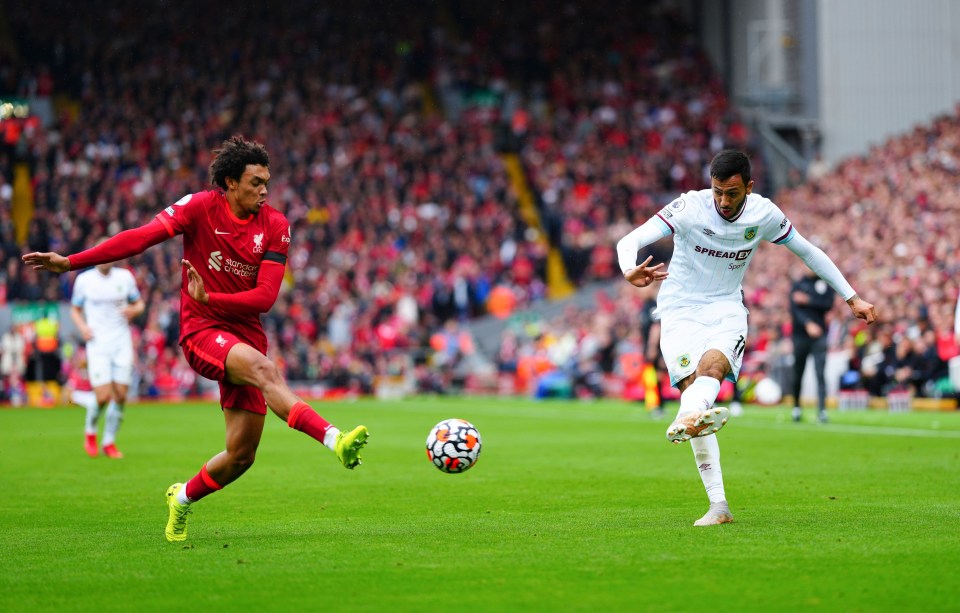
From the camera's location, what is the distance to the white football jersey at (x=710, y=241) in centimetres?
845

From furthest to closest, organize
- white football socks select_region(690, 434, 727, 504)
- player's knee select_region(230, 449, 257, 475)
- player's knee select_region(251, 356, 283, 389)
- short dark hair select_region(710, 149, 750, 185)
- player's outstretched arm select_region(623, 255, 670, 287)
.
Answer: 1. white football socks select_region(690, 434, 727, 504)
2. short dark hair select_region(710, 149, 750, 185)
3. player's knee select_region(230, 449, 257, 475)
4. player's outstretched arm select_region(623, 255, 670, 287)
5. player's knee select_region(251, 356, 283, 389)

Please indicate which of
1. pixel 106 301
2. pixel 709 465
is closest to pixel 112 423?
pixel 106 301

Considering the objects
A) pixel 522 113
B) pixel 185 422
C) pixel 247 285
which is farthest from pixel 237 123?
pixel 247 285

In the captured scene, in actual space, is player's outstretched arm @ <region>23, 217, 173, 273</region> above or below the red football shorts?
above

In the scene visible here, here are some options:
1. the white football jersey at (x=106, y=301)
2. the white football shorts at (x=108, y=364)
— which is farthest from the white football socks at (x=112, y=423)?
the white football jersey at (x=106, y=301)

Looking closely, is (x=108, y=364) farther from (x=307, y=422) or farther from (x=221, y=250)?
(x=307, y=422)

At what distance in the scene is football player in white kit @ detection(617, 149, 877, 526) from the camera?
8.24m

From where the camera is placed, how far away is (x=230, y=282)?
26.7 feet

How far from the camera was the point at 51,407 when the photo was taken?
30.1 m

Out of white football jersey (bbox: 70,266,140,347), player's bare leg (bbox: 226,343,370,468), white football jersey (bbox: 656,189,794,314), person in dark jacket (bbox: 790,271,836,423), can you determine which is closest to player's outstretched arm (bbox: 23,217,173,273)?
player's bare leg (bbox: 226,343,370,468)

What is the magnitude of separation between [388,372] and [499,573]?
28974 mm

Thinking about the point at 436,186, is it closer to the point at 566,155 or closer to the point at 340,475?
the point at 566,155

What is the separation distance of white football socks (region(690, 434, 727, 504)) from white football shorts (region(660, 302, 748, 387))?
1.46ft

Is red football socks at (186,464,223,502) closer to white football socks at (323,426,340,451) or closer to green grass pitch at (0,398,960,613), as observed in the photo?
green grass pitch at (0,398,960,613)
